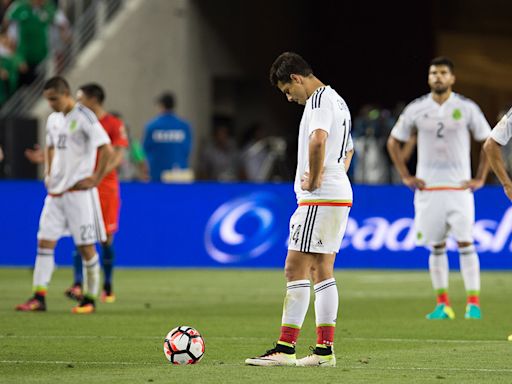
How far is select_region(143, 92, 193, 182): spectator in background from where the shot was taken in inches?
899

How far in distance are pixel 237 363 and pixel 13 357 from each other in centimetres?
164

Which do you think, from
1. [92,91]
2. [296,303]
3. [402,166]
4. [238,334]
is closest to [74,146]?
[92,91]

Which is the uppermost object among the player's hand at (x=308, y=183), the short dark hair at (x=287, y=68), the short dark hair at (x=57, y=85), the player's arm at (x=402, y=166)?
the short dark hair at (x=57, y=85)

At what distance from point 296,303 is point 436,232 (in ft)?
15.6

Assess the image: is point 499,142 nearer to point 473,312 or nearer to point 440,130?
point 440,130

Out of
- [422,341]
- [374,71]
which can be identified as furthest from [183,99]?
[422,341]

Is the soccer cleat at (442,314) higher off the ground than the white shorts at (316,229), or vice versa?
the white shorts at (316,229)

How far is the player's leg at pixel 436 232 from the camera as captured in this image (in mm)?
14000

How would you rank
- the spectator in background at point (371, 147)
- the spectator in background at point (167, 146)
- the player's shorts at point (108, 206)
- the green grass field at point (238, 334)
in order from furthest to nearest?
the spectator in background at point (371, 147) → the spectator in background at point (167, 146) → the player's shorts at point (108, 206) → the green grass field at point (238, 334)

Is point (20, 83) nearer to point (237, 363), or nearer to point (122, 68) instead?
point (122, 68)

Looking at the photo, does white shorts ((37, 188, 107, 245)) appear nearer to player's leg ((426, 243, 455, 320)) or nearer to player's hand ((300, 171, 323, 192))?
player's leg ((426, 243, 455, 320))

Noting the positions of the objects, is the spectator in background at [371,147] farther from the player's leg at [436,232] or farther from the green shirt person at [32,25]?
the player's leg at [436,232]

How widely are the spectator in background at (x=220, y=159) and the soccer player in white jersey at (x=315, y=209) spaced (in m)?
17.9

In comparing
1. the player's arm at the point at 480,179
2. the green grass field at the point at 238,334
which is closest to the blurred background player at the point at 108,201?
the green grass field at the point at 238,334
